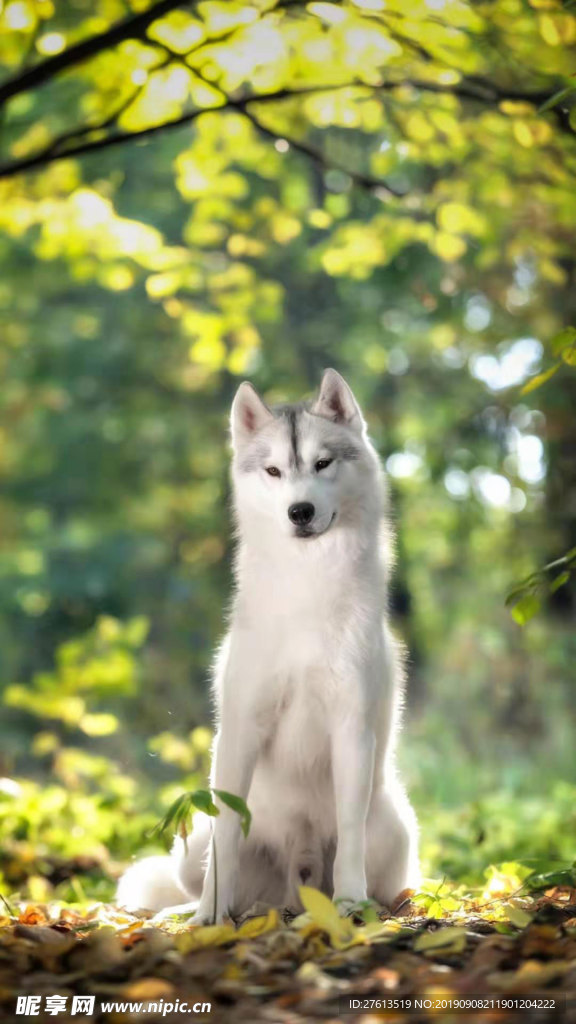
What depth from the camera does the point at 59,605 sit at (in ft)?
44.4

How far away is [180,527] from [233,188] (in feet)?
24.4

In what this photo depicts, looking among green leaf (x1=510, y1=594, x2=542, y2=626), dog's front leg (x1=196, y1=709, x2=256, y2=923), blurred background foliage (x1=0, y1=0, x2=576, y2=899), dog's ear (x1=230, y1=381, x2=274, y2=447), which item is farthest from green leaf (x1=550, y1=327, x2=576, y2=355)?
dog's front leg (x1=196, y1=709, x2=256, y2=923)

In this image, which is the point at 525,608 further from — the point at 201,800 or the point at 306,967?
the point at 306,967

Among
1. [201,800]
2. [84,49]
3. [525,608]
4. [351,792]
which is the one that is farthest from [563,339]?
[84,49]

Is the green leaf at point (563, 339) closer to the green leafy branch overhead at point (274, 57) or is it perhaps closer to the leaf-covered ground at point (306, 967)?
the leaf-covered ground at point (306, 967)

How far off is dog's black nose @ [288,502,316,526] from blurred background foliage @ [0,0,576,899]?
0.75 m

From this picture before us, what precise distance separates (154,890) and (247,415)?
1841 mm

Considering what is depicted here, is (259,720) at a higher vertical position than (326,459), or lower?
lower

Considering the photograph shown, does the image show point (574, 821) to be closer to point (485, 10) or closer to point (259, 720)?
point (259, 720)

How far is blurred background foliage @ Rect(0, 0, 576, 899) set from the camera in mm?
5590

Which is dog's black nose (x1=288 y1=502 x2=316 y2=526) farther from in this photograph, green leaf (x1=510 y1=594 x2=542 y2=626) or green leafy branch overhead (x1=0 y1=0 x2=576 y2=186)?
green leafy branch overhead (x1=0 y1=0 x2=576 y2=186)

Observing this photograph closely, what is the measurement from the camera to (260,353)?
1238cm

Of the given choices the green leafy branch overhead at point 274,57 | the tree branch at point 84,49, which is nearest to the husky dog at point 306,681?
the tree branch at point 84,49

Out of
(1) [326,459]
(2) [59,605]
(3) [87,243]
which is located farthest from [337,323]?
(1) [326,459]
